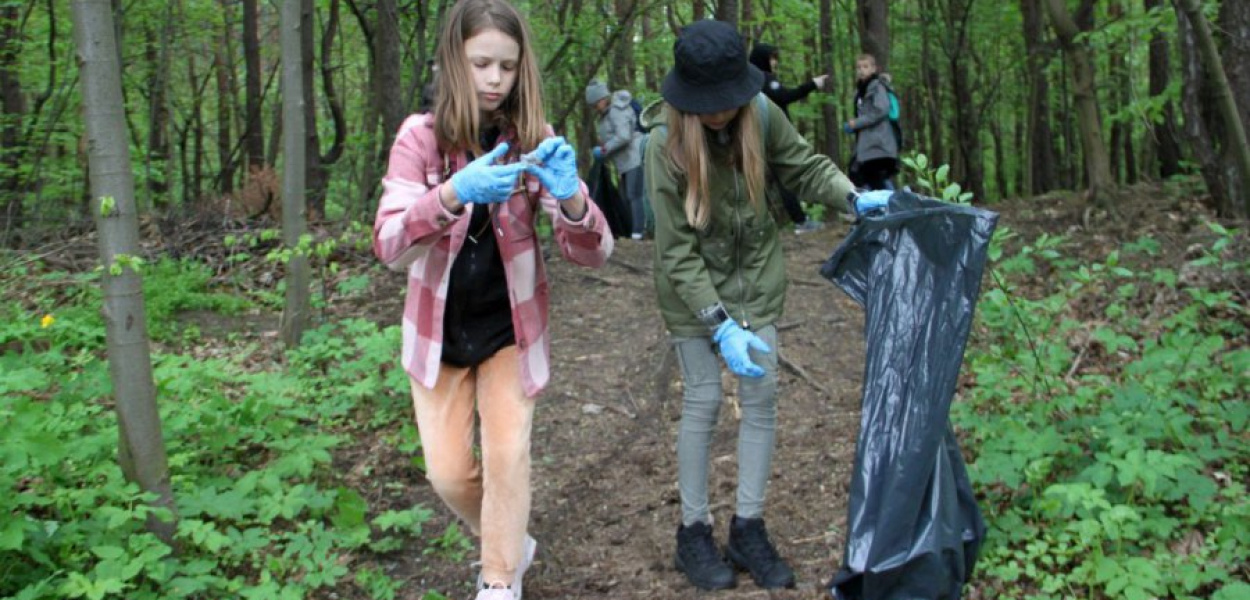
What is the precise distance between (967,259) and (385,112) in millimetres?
7049

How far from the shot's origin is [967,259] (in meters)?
2.64

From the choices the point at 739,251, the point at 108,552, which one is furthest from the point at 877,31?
the point at 108,552

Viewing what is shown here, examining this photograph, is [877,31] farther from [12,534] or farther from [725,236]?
[12,534]

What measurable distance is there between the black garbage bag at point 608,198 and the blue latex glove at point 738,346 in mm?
7412

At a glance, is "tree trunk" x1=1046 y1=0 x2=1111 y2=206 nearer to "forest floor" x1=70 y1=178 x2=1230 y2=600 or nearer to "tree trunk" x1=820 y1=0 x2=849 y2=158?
"forest floor" x1=70 y1=178 x2=1230 y2=600

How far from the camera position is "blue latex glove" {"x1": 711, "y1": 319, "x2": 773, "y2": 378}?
2.78m

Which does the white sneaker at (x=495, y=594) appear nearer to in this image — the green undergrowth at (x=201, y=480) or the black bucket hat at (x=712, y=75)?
the green undergrowth at (x=201, y=480)

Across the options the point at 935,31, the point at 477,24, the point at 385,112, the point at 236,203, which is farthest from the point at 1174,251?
the point at 935,31

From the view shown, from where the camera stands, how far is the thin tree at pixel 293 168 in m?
5.23

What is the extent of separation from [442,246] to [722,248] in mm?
881

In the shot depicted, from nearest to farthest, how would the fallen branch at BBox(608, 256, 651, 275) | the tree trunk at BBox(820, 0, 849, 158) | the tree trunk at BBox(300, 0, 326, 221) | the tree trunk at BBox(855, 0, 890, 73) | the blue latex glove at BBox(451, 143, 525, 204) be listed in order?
the blue latex glove at BBox(451, 143, 525, 204) < the fallen branch at BBox(608, 256, 651, 275) < the tree trunk at BBox(300, 0, 326, 221) < the tree trunk at BBox(855, 0, 890, 73) < the tree trunk at BBox(820, 0, 849, 158)

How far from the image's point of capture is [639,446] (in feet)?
15.4

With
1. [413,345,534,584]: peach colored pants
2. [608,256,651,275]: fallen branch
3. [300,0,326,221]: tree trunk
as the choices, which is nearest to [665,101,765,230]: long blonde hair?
[413,345,534,584]: peach colored pants

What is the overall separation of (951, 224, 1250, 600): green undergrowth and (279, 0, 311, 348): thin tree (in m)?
3.61
